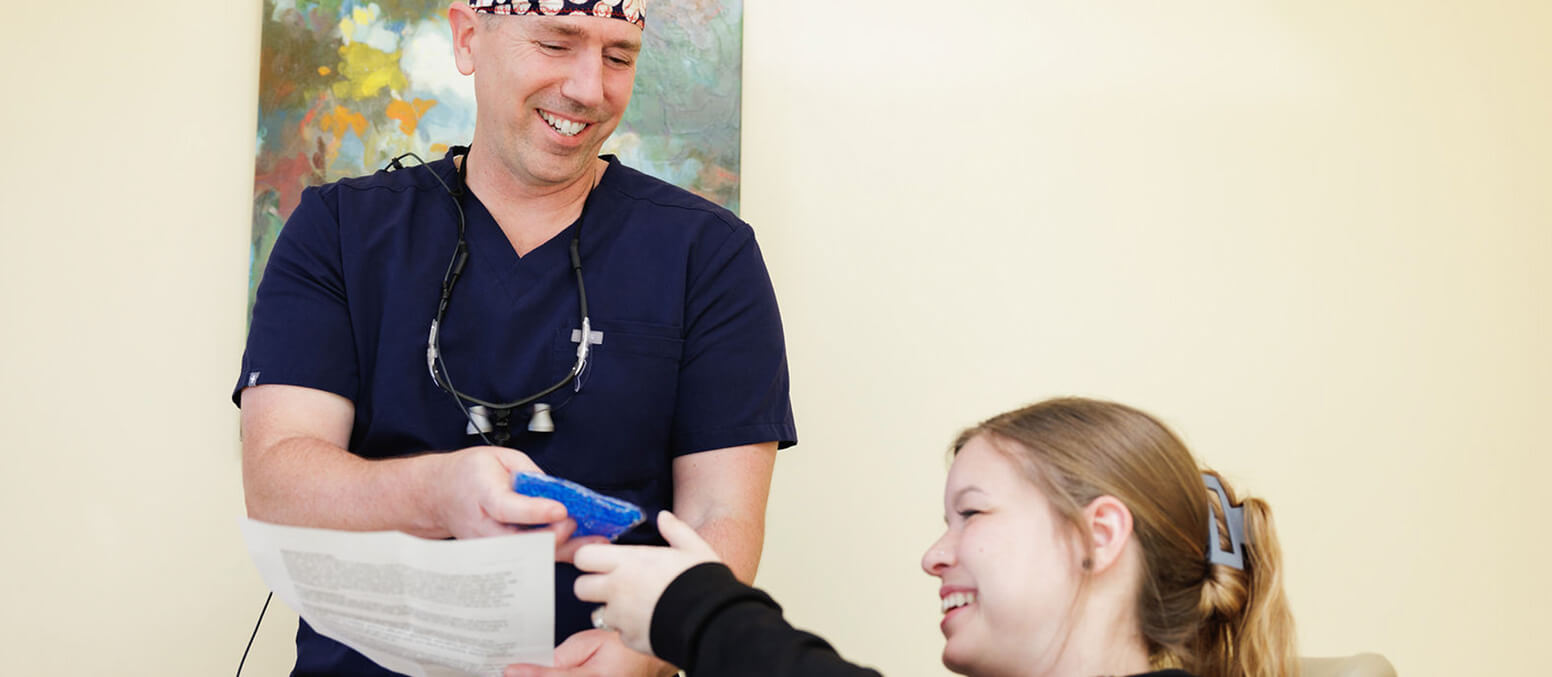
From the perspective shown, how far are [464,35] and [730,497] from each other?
71cm

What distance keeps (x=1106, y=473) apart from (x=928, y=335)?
1.15 m

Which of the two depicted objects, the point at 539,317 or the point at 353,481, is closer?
the point at 353,481

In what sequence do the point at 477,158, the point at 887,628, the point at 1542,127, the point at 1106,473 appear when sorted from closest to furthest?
the point at 1106,473
the point at 477,158
the point at 887,628
the point at 1542,127

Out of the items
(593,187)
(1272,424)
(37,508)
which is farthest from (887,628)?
(37,508)

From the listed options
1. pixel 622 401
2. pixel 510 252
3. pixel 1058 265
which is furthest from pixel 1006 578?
pixel 1058 265

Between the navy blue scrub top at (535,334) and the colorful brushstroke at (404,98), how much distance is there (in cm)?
69

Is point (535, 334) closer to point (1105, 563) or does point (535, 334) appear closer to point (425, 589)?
point (425, 589)

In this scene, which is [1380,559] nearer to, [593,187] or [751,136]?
[751,136]

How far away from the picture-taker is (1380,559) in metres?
2.55

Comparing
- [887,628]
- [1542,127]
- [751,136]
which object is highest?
[1542,127]

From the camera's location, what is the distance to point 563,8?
1605mm

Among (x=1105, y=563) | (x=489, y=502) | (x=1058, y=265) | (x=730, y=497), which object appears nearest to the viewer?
(x=489, y=502)

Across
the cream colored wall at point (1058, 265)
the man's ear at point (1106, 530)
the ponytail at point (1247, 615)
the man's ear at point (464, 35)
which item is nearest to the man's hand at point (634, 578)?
the man's ear at point (1106, 530)

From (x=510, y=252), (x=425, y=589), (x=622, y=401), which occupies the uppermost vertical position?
(x=510, y=252)
